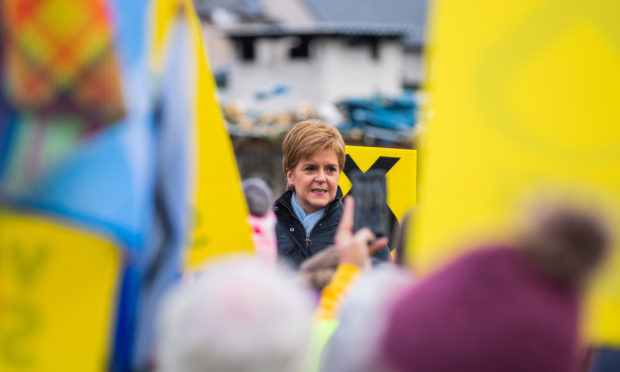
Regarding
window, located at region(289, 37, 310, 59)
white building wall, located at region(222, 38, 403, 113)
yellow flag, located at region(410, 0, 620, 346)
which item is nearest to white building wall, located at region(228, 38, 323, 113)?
white building wall, located at region(222, 38, 403, 113)

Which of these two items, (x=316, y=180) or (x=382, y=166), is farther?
(x=382, y=166)

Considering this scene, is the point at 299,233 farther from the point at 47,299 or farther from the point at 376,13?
the point at 376,13

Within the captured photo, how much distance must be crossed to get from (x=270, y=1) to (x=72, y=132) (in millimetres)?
28486

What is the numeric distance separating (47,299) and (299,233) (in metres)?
1.52

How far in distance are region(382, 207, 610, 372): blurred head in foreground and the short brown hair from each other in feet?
6.27

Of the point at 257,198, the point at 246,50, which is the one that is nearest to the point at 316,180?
the point at 257,198

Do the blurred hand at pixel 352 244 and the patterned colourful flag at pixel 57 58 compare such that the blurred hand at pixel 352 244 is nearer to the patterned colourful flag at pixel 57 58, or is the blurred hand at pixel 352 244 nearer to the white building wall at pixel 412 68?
the patterned colourful flag at pixel 57 58

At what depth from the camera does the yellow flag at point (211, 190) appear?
7.14ft

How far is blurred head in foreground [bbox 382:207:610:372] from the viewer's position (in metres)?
1.35

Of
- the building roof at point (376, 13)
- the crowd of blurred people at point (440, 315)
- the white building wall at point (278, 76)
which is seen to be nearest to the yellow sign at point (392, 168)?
the crowd of blurred people at point (440, 315)

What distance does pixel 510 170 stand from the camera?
5.88 feet

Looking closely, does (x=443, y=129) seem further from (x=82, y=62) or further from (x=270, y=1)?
(x=270, y=1)

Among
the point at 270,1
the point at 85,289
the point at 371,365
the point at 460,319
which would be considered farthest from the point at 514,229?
the point at 270,1

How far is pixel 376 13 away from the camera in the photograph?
31.5m
